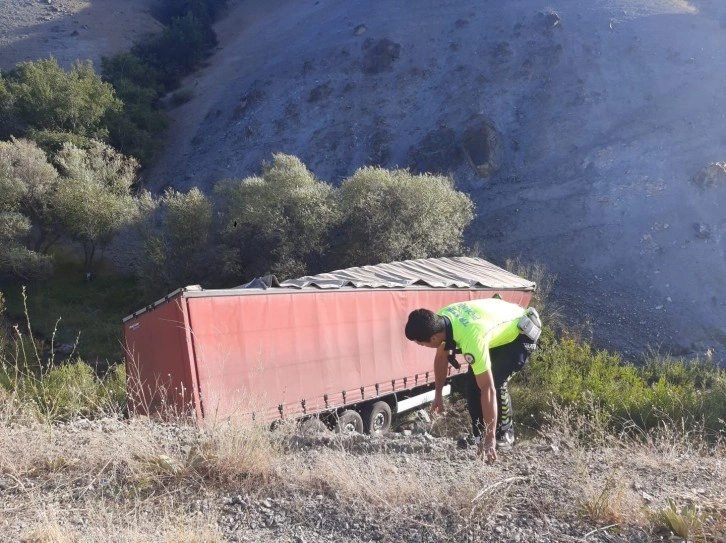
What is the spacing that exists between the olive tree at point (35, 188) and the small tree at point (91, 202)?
544mm

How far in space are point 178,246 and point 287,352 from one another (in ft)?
48.2

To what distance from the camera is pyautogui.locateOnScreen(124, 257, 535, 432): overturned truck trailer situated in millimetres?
7707

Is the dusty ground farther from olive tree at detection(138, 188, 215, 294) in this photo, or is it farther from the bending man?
olive tree at detection(138, 188, 215, 294)

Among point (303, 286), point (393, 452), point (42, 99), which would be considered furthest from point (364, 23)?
point (393, 452)

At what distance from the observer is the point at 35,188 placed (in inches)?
960

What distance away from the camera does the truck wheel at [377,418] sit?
34.2 ft

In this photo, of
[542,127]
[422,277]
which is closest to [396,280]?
[422,277]

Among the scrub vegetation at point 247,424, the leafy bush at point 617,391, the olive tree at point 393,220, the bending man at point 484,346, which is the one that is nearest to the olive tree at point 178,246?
the scrub vegetation at point 247,424

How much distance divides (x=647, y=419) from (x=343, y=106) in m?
30.5

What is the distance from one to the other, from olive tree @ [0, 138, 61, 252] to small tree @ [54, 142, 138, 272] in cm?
54

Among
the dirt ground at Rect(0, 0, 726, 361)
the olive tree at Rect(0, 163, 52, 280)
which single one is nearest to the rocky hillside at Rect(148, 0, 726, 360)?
the dirt ground at Rect(0, 0, 726, 361)

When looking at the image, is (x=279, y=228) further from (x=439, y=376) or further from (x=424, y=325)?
(x=424, y=325)

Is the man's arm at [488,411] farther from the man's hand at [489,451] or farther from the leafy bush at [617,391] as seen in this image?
the leafy bush at [617,391]

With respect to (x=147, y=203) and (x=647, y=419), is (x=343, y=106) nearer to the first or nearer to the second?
(x=147, y=203)
